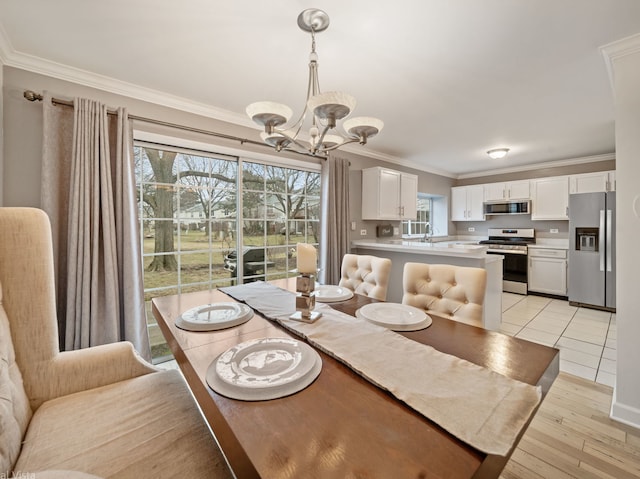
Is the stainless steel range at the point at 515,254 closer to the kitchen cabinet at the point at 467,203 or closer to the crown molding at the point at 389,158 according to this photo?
the kitchen cabinet at the point at 467,203

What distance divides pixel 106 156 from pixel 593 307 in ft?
19.9

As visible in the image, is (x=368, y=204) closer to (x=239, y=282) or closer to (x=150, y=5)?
(x=239, y=282)

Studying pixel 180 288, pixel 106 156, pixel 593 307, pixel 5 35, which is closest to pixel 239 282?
pixel 180 288

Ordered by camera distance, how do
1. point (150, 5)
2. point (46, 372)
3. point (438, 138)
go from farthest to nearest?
point (438, 138), point (150, 5), point (46, 372)

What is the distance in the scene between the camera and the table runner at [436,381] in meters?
0.62

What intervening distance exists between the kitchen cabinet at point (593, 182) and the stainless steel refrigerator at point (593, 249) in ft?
1.97

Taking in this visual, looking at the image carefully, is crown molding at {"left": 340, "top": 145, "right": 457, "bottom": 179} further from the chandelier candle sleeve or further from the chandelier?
the chandelier candle sleeve

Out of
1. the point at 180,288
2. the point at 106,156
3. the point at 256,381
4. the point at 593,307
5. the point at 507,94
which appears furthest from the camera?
the point at 593,307

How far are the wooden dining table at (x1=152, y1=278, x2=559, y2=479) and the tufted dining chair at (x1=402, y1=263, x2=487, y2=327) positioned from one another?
413 millimetres

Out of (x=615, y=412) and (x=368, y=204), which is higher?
(x=368, y=204)

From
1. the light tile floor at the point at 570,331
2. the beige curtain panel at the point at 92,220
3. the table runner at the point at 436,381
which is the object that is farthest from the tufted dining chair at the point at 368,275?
the light tile floor at the point at 570,331

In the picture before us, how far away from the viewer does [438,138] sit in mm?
3590

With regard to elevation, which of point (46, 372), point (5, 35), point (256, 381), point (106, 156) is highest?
Result: point (5, 35)

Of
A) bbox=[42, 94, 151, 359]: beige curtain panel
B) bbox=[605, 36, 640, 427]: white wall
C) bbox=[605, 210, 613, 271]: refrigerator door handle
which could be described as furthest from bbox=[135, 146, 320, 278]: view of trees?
bbox=[605, 210, 613, 271]: refrigerator door handle
